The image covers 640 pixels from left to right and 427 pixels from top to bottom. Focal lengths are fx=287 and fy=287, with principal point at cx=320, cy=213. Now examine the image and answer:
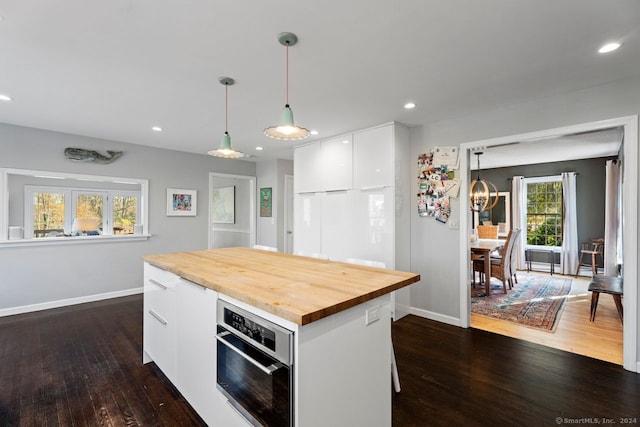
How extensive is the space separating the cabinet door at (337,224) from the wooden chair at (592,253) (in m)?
4.77

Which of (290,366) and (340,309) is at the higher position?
(340,309)

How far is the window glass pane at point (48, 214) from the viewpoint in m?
3.91

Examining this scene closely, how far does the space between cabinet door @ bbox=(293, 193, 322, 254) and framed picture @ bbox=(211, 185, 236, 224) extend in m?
2.94

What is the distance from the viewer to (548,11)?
1554 mm

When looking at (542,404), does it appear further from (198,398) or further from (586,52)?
(586,52)

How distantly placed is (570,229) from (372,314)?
6.46 m

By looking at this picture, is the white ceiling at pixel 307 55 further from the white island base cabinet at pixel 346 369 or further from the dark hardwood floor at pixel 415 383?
the dark hardwood floor at pixel 415 383

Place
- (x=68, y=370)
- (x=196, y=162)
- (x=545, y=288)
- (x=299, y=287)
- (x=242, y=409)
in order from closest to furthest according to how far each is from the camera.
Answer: (x=242, y=409), (x=299, y=287), (x=68, y=370), (x=545, y=288), (x=196, y=162)

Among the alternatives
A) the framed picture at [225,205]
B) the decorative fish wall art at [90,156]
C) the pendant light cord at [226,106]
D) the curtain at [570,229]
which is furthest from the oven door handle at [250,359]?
the curtain at [570,229]

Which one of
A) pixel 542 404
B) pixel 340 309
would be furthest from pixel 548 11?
pixel 542 404

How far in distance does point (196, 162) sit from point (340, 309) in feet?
15.7

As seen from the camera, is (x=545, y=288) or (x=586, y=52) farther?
(x=545, y=288)

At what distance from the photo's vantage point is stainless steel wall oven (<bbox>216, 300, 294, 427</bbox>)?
114cm

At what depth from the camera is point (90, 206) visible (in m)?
4.30
